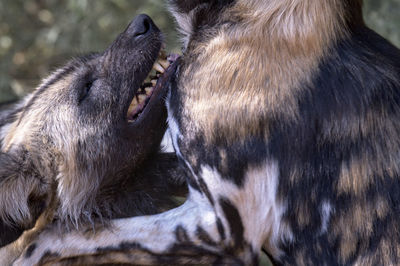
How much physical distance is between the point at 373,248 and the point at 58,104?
115cm

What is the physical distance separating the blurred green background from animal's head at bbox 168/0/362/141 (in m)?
1.53

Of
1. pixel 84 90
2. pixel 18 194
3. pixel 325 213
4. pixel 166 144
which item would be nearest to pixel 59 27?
pixel 84 90

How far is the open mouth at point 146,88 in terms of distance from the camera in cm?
237

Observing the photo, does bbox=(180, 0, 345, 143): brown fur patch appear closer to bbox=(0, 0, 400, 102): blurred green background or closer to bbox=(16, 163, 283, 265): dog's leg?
bbox=(16, 163, 283, 265): dog's leg

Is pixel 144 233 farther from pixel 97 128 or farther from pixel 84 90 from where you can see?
pixel 84 90

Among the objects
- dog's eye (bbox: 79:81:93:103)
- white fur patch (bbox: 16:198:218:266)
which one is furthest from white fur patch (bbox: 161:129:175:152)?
white fur patch (bbox: 16:198:218:266)

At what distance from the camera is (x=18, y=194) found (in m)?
2.32

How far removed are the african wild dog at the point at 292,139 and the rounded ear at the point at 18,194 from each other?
20.8 inches

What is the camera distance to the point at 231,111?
1.94 meters

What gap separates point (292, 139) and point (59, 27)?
9.21 ft

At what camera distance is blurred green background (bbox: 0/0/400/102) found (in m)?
3.71

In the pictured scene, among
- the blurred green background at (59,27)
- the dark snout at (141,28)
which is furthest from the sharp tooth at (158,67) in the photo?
the blurred green background at (59,27)

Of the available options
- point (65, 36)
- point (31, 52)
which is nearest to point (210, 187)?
point (65, 36)

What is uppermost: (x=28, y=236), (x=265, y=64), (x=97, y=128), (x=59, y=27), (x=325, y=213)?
(x=265, y=64)
